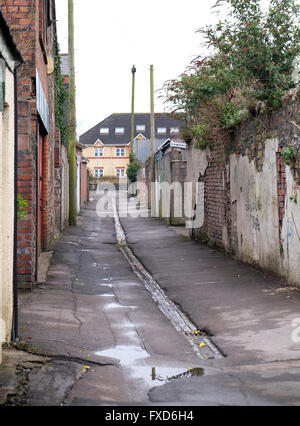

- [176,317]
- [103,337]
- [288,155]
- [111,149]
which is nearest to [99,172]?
[111,149]

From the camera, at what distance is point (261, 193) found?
11.3 meters

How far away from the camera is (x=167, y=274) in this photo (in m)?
11.9

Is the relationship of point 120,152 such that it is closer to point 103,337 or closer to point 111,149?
point 111,149

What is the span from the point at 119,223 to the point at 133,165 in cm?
2832

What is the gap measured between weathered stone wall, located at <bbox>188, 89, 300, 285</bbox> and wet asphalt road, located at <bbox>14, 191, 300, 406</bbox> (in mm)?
2036

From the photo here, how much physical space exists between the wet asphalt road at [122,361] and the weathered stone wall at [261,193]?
6.68 ft

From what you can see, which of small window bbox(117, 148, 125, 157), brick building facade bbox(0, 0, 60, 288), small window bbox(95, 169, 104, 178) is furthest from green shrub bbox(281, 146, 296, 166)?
small window bbox(117, 148, 125, 157)

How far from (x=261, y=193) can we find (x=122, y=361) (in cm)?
604

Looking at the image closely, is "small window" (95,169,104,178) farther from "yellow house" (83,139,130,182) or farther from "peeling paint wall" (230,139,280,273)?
"peeling paint wall" (230,139,280,273)

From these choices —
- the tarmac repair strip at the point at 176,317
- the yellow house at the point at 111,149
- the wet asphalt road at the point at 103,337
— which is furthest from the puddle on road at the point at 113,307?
the yellow house at the point at 111,149

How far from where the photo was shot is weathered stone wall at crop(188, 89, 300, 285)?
958 centimetres

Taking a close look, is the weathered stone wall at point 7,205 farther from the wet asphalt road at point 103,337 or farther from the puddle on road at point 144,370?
the puddle on road at point 144,370
